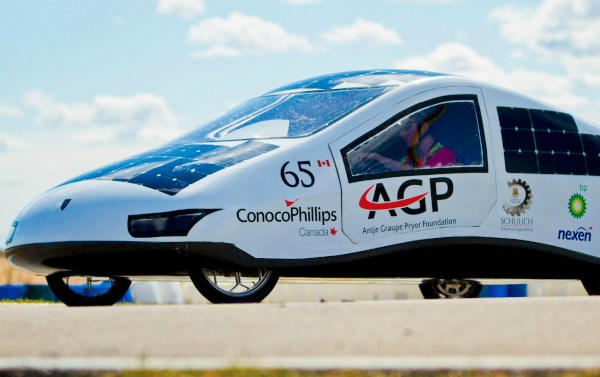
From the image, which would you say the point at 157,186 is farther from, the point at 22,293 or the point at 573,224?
the point at 22,293

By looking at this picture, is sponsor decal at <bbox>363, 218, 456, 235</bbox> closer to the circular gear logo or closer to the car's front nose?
the circular gear logo

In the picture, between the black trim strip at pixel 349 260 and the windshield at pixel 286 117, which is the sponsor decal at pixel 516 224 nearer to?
the black trim strip at pixel 349 260

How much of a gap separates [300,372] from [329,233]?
340cm

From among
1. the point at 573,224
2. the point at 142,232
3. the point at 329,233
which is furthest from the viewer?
the point at 573,224

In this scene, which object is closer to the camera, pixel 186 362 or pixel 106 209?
pixel 186 362

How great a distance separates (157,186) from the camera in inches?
257

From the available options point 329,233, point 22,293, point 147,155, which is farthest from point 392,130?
point 22,293

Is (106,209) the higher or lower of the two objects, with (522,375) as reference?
higher

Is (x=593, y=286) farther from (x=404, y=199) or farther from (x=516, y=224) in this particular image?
(x=404, y=199)

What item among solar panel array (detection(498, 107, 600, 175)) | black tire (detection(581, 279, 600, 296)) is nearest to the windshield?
solar panel array (detection(498, 107, 600, 175))

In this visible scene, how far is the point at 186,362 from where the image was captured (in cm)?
365

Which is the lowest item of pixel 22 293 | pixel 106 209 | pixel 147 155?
pixel 22 293

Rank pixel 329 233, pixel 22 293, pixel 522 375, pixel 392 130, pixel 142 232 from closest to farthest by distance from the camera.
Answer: pixel 522 375, pixel 142 232, pixel 329 233, pixel 392 130, pixel 22 293

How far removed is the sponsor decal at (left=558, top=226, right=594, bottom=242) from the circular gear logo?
0.50 metres
